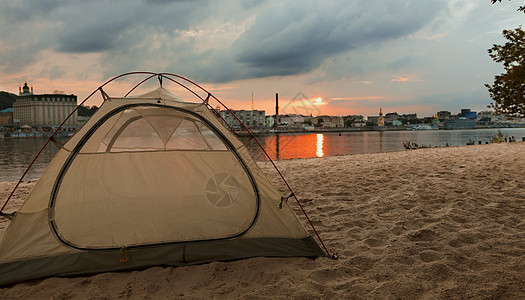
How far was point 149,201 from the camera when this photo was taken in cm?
377

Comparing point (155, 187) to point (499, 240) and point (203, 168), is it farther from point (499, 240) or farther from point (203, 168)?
point (499, 240)

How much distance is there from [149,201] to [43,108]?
200335 millimetres

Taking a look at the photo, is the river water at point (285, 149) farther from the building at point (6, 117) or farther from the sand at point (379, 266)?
the building at point (6, 117)

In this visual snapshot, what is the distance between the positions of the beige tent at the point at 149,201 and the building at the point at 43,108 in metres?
185

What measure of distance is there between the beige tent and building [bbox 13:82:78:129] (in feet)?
607

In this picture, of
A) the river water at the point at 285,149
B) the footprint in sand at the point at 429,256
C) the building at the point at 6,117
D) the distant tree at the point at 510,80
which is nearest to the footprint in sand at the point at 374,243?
the footprint in sand at the point at 429,256

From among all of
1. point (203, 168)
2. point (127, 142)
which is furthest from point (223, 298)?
point (127, 142)

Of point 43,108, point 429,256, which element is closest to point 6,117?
point 43,108

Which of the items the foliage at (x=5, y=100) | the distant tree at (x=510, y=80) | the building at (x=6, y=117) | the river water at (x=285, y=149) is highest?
the foliage at (x=5, y=100)

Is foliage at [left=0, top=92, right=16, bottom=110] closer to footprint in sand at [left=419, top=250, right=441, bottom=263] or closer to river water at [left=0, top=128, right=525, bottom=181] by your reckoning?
river water at [left=0, top=128, right=525, bottom=181]

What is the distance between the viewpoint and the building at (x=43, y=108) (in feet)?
521

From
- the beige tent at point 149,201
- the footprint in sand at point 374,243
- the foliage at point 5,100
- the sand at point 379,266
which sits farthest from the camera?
the foliage at point 5,100

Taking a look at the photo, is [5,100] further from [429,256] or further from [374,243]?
[429,256]

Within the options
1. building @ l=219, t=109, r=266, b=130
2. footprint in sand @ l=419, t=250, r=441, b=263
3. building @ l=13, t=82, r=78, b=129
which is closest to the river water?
building @ l=219, t=109, r=266, b=130
